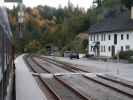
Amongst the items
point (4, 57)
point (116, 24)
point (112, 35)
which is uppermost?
point (116, 24)

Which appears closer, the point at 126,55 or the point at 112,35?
the point at 126,55

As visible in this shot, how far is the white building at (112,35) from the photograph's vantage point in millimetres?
85725

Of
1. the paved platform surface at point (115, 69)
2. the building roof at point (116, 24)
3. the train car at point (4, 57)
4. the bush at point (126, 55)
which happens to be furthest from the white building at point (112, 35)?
the train car at point (4, 57)

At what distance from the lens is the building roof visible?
8781 cm

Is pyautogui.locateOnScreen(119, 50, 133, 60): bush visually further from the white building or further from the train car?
the train car

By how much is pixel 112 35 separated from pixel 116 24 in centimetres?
275

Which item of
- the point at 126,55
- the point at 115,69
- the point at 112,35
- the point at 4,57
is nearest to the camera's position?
the point at 4,57

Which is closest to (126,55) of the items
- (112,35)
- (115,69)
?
(112,35)

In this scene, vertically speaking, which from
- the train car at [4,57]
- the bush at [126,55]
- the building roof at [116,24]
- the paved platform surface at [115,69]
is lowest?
the paved platform surface at [115,69]

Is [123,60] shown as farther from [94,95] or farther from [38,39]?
[38,39]

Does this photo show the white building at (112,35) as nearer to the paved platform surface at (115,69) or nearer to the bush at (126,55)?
the bush at (126,55)

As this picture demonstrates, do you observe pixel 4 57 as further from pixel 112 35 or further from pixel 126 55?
pixel 112 35

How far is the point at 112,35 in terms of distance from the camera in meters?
92.6

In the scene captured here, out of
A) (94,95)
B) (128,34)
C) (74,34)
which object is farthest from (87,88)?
(74,34)
